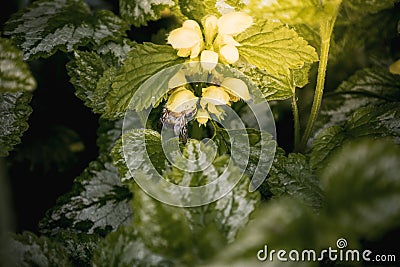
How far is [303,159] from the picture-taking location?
70 cm

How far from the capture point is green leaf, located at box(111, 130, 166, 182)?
71 centimetres

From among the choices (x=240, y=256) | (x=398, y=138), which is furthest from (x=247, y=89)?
(x=240, y=256)

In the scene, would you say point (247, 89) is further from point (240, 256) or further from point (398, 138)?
point (240, 256)

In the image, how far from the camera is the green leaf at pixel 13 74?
0.62m

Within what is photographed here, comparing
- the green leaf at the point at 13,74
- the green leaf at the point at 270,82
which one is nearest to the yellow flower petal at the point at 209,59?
the green leaf at the point at 270,82

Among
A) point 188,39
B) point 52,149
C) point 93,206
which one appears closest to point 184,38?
point 188,39

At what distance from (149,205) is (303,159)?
287 mm

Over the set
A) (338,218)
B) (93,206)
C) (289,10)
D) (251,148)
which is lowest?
(93,206)

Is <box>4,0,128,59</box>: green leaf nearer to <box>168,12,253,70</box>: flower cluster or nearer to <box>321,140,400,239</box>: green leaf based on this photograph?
<box>168,12,253,70</box>: flower cluster

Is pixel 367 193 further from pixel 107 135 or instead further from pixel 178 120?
pixel 107 135

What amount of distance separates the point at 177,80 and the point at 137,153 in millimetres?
121

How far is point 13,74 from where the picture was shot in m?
0.62

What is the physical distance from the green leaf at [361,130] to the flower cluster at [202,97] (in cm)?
14

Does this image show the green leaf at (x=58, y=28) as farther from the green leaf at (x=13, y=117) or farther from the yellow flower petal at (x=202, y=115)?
the yellow flower petal at (x=202, y=115)
